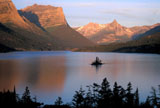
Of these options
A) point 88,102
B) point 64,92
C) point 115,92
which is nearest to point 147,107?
point 115,92

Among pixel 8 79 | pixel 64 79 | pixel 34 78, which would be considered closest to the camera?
pixel 8 79

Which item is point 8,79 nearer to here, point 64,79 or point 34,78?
point 34,78

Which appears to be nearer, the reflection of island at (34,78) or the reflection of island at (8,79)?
the reflection of island at (8,79)

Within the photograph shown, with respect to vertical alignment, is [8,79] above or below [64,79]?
above

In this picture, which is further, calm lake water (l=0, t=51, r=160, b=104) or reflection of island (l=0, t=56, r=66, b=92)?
reflection of island (l=0, t=56, r=66, b=92)

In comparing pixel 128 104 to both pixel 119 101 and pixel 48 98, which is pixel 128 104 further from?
pixel 48 98

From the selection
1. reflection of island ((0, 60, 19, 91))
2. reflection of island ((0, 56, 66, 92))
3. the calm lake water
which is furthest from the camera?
reflection of island ((0, 56, 66, 92))

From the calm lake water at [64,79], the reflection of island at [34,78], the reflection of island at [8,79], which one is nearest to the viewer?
the calm lake water at [64,79]

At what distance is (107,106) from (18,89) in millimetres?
31558

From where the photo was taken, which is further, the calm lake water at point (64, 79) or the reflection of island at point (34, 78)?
the reflection of island at point (34, 78)

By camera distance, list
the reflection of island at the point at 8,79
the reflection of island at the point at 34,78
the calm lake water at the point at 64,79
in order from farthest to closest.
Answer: the reflection of island at the point at 34,78 → the reflection of island at the point at 8,79 → the calm lake water at the point at 64,79

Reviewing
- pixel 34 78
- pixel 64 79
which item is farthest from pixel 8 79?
pixel 64 79

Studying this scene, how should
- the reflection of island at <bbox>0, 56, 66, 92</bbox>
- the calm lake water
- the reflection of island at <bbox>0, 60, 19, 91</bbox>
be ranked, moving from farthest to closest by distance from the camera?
the reflection of island at <bbox>0, 56, 66, 92</bbox> → the reflection of island at <bbox>0, 60, 19, 91</bbox> → the calm lake water

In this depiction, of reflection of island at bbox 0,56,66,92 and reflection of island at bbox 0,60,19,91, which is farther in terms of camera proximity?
reflection of island at bbox 0,56,66,92
